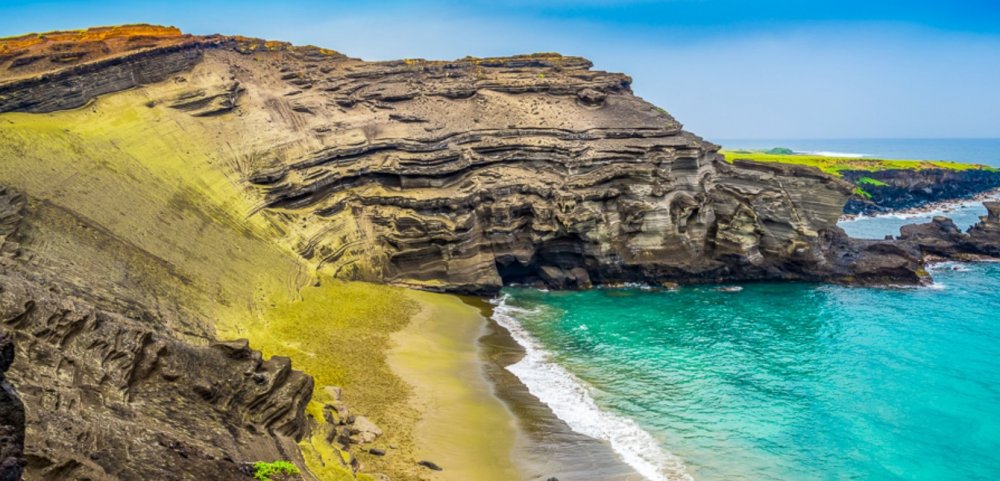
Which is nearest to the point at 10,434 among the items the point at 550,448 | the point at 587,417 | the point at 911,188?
the point at 550,448

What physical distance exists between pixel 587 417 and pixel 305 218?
28.6 meters

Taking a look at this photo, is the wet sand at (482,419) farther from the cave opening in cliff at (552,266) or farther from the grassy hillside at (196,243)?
the cave opening in cliff at (552,266)

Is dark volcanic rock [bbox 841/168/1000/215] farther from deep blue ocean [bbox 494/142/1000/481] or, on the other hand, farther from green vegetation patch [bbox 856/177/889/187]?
deep blue ocean [bbox 494/142/1000/481]

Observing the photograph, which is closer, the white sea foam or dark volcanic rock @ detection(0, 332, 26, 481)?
dark volcanic rock @ detection(0, 332, 26, 481)

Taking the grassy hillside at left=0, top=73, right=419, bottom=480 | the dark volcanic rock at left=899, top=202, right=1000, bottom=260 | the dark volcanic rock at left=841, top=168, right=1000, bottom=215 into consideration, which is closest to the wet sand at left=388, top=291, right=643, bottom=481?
the grassy hillside at left=0, top=73, right=419, bottom=480

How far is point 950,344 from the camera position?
1532 inches

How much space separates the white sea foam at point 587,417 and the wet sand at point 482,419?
511mm

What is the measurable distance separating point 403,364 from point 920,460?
74.1 ft

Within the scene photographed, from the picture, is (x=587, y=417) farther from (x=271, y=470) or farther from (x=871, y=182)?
(x=871, y=182)

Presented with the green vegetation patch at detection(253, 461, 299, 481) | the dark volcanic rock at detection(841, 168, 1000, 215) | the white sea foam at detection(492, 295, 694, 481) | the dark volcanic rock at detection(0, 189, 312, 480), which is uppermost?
the dark volcanic rock at detection(841, 168, 1000, 215)

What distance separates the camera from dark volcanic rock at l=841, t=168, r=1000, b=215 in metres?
106

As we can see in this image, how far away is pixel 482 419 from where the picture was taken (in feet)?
90.2

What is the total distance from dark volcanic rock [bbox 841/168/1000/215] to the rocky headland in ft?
120

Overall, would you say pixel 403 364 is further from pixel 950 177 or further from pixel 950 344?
pixel 950 177
